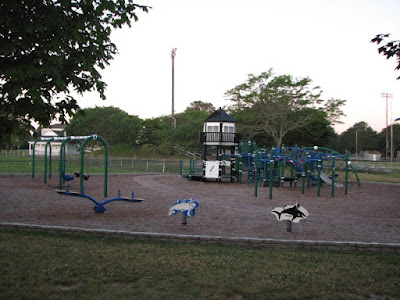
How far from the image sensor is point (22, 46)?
5.40 m

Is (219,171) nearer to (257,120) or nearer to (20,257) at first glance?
(20,257)

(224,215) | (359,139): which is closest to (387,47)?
(224,215)

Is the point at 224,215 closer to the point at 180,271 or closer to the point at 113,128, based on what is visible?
the point at 180,271

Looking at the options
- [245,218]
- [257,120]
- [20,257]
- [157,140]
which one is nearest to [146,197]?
[245,218]

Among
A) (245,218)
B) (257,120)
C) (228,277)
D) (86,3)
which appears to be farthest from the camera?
(257,120)

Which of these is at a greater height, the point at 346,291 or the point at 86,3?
the point at 86,3

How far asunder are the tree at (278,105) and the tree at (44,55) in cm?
4086

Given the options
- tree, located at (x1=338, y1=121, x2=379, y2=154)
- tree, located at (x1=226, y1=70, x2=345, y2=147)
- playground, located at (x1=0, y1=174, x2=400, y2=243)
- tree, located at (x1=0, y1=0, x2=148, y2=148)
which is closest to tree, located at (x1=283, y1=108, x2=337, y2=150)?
tree, located at (x1=226, y1=70, x2=345, y2=147)

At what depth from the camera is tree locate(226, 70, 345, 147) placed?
149 feet

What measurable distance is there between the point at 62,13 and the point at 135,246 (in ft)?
13.5

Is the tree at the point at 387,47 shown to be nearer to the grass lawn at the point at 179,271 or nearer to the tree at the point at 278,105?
the grass lawn at the point at 179,271

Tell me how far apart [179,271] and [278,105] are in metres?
41.5

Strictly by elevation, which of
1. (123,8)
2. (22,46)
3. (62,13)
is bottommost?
(22,46)

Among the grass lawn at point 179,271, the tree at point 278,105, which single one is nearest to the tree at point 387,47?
the grass lawn at point 179,271
